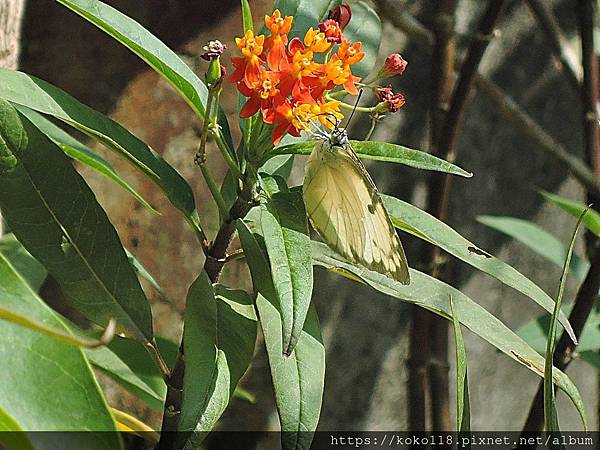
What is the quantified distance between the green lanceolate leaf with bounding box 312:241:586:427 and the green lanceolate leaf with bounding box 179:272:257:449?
0.25 ft

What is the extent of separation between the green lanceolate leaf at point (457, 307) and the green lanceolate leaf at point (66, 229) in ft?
0.50

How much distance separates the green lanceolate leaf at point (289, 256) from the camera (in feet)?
1.63

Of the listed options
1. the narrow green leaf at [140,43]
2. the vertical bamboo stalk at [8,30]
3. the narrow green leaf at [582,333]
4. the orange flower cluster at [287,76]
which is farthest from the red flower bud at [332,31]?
the narrow green leaf at [582,333]

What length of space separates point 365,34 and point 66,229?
366 millimetres

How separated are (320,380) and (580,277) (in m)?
0.71

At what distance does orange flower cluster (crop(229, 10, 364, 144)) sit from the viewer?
567mm

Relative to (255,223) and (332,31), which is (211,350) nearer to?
(255,223)

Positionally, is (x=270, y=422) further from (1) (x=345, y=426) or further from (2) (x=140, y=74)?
(2) (x=140, y=74)

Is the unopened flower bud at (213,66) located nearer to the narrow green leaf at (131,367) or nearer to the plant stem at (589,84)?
the narrow green leaf at (131,367)

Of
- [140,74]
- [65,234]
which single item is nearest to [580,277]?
[140,74]

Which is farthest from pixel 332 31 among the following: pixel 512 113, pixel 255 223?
pixel 512 113

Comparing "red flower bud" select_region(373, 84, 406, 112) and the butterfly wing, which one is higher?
"red flower bud" select_region(373, 84, 406, 112)

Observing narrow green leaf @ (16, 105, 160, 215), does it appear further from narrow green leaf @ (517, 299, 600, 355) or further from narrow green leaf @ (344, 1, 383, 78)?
narrow green leaf @ (517, 299, 600, 355)

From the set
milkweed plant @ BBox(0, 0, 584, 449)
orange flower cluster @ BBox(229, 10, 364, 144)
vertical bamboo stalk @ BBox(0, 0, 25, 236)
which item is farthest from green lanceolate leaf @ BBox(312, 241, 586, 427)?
vertical bamboo stalk @ BBox(0, 0, 25, 236)
